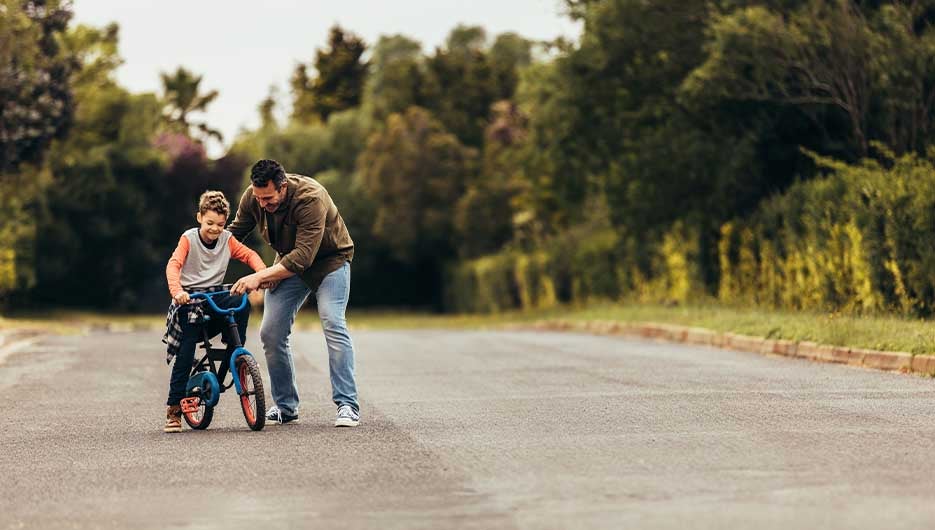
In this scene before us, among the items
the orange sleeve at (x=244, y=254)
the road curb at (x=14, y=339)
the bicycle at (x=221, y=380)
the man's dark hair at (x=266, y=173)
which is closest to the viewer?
the man's dark hair at (x=266, y=173)

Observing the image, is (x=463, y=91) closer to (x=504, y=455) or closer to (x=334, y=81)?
(x=334, y=81)

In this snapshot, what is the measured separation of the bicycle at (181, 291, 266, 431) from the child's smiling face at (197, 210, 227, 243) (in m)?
0.41

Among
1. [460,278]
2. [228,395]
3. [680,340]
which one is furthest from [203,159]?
[228,395]

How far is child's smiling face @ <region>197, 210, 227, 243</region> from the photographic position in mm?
10945

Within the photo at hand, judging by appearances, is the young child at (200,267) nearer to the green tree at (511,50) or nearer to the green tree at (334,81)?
the green tree at (511,50)

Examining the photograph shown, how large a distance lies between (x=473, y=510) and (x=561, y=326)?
28203 millimetres

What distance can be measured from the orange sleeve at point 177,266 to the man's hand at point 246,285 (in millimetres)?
389

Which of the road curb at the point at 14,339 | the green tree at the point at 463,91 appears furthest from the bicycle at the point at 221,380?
the green tree at the point at 463,91

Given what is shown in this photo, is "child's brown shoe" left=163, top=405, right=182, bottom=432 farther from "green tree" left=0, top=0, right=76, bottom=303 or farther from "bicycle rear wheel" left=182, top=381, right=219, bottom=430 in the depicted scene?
"green tree" left=0, top=0, right=76, bottom=303

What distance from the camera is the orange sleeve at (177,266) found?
35.7 feet

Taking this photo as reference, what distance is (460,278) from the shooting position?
6231cm

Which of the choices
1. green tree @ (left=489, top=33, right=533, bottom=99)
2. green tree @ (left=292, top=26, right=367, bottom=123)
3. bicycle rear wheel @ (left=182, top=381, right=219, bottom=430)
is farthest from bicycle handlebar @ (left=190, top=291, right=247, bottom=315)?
green tree @ (left=292, top=26, right=367, bottom=123)

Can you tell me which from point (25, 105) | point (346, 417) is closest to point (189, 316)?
point (346, 417)

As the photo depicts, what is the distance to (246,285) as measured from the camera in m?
10.8
